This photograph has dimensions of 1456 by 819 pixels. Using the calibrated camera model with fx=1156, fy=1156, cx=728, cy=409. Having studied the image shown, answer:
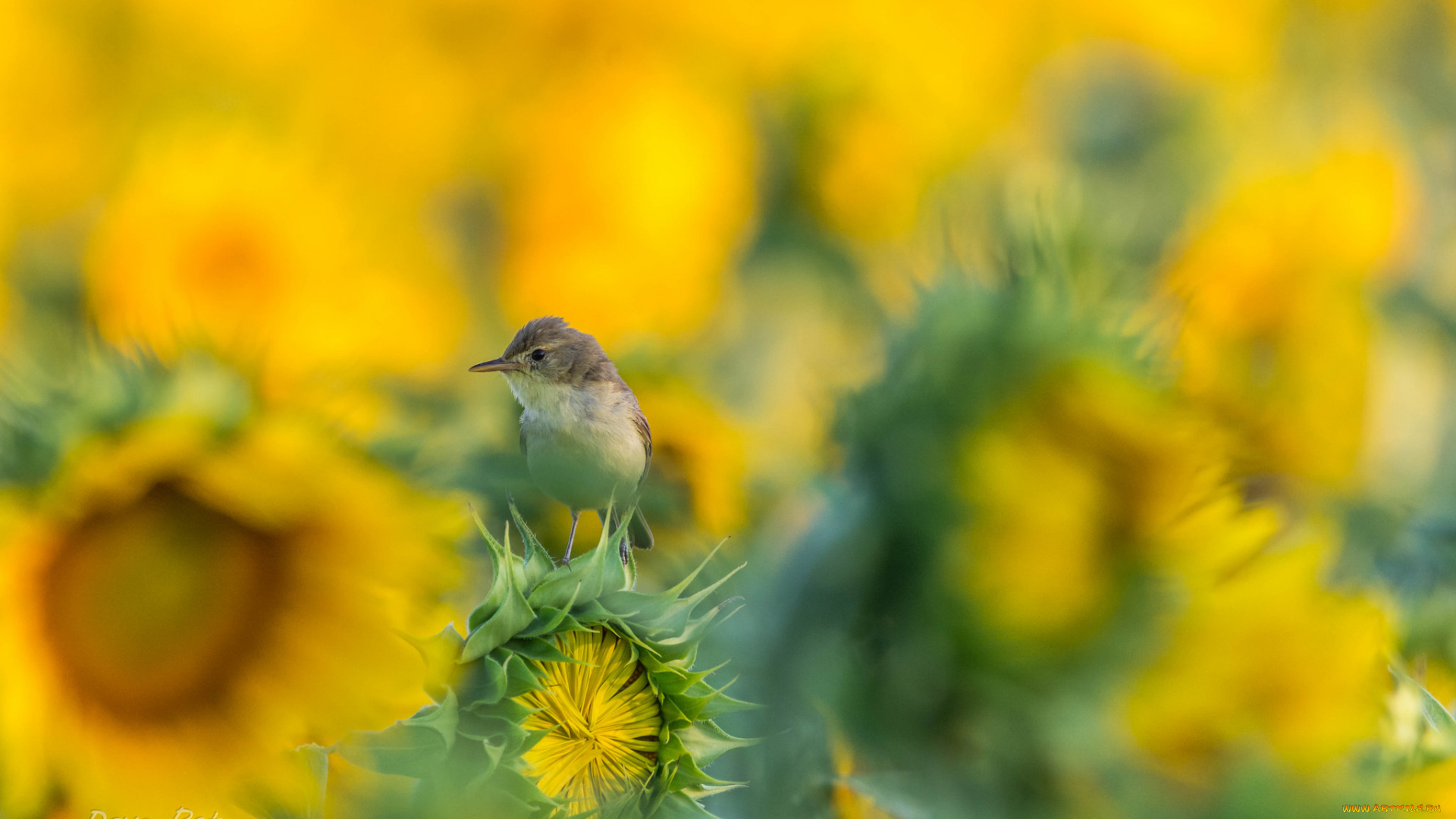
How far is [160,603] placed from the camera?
17 cm

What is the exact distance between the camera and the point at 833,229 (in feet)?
1.98

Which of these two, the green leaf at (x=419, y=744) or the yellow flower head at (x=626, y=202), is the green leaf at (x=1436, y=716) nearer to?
the green leaf at (x=419, y=744)

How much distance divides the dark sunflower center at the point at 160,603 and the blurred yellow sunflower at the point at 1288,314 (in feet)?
0.70

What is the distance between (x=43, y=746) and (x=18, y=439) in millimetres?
48

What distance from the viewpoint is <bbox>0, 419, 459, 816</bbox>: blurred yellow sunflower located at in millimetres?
157

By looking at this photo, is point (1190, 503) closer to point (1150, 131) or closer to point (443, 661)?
point (443, 661)

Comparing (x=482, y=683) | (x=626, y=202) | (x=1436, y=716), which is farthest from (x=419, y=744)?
(x=626, y=202)

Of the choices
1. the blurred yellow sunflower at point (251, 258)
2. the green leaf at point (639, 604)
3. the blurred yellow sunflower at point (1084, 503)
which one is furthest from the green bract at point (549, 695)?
the blurred yellow sunflower at point (251, 258)

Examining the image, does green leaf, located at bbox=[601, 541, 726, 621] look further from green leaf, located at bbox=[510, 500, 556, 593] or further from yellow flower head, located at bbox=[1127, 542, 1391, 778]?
yellow flower head, located at bbox=[1127, 542, 1391, 778]

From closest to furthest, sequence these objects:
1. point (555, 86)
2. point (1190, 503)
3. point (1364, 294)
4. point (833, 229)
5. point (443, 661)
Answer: point (443, 661) → point (1190, 503) → point (1364, 294) → point (833, 229) → point (555, 86)

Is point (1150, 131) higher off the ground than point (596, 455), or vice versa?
point (596, 455)

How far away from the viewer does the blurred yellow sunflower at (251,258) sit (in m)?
0.38

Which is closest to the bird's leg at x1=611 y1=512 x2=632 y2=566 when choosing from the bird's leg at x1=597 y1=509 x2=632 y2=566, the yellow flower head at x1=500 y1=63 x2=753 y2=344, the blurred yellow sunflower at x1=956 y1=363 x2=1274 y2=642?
the bird's leg at x1=597 y1=509 x2=632 y2=566

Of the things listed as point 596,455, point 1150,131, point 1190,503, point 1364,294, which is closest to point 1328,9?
point 1150,131
